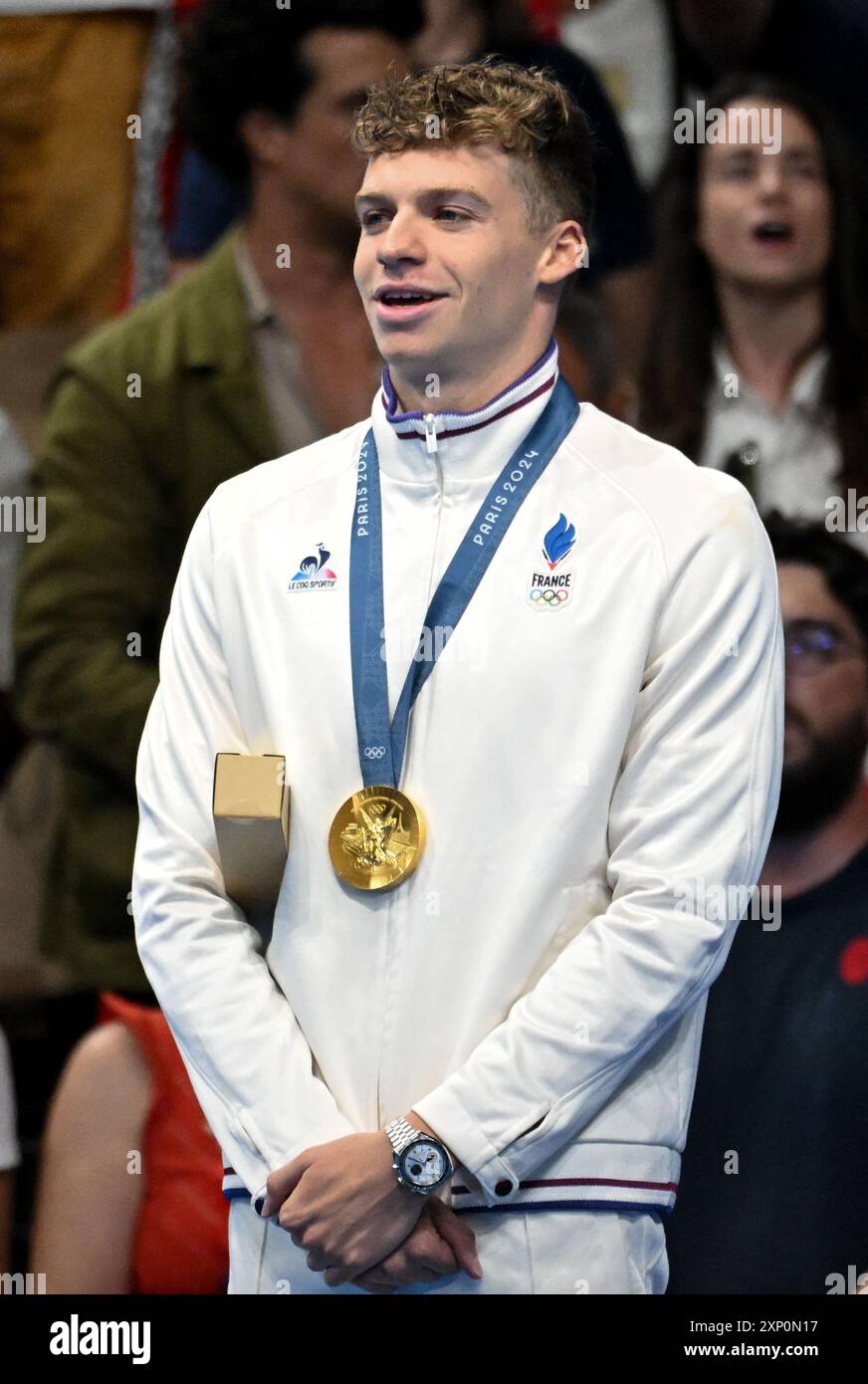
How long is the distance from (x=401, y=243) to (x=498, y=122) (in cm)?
21

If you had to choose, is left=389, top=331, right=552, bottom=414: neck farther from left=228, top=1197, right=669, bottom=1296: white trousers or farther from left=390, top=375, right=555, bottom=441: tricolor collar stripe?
left=228, top=1197, right=669, bottom=1296: white trousers

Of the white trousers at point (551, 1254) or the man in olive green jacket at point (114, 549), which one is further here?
the man in olive green jacket at point (114, 549)

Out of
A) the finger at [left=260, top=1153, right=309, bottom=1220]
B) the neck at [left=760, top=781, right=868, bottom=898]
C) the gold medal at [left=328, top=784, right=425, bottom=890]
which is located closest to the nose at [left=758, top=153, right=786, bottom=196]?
the neck at [left=760, top=781, right=868, bottom=898]

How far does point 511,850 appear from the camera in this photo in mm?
2561

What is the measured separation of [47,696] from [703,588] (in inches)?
79.6

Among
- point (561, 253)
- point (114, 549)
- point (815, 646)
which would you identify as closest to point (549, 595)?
point (561, 253)

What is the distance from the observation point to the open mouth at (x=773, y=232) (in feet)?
13.9

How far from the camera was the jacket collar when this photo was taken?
2.69m

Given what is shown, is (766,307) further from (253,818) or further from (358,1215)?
(358,1215)

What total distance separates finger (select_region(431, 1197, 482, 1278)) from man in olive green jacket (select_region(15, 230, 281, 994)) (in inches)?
67.3


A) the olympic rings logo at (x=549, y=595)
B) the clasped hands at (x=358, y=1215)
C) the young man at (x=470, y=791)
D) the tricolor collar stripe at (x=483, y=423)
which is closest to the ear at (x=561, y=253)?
the young man at (x=470, y=791)

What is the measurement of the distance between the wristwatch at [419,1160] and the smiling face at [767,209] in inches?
94.5

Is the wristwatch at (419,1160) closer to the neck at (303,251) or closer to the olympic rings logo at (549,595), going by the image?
the olympic rings logo at (549,595)
